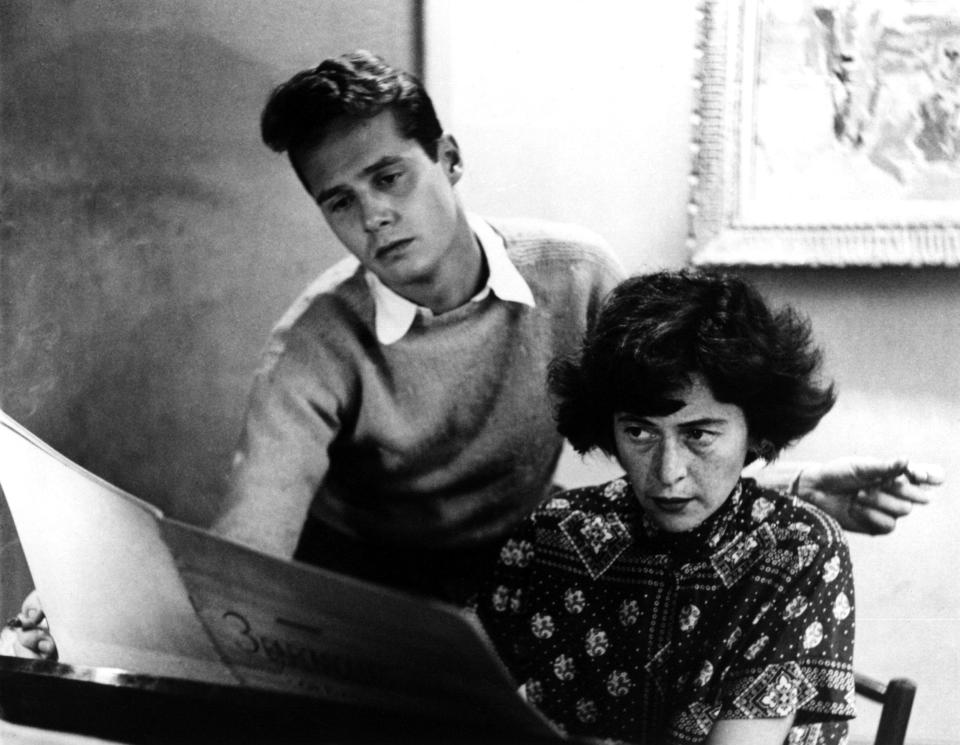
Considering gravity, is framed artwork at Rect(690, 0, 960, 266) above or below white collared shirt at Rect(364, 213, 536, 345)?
above

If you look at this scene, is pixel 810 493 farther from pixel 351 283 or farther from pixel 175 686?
pixel 175 686

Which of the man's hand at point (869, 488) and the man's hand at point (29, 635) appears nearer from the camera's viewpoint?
the man's hand at point (869, 488)

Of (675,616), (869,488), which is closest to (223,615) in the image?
(675,616)

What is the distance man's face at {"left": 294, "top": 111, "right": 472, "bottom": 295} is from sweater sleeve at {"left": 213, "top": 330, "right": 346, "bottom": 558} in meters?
0.14

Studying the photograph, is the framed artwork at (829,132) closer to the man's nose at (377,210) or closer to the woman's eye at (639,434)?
the woman's eye at (639,434)

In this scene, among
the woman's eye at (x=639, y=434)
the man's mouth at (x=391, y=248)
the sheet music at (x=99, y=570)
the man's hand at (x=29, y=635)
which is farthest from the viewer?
the man's hand at (x=29, y=635)

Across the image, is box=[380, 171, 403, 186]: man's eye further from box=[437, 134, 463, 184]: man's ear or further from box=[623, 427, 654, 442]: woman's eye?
box=[623, 427, 654, 442]: woman's eye

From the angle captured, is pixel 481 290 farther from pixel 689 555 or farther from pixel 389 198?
pixel 689 555

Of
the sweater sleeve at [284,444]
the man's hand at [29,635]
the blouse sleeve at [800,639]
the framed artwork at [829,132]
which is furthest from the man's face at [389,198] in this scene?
the man's hand at [29,635]

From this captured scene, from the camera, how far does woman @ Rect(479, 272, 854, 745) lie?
103 centimetres

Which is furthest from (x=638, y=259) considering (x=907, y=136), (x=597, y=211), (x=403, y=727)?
(x=403, y=727)

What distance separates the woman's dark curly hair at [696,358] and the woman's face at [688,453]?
0.01m

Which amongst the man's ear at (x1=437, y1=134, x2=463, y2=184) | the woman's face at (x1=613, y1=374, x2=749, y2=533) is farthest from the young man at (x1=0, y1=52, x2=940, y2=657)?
the woman's face at (x1=613, y1=374, x2=749, y2=533)

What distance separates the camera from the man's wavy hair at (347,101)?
1.15m
